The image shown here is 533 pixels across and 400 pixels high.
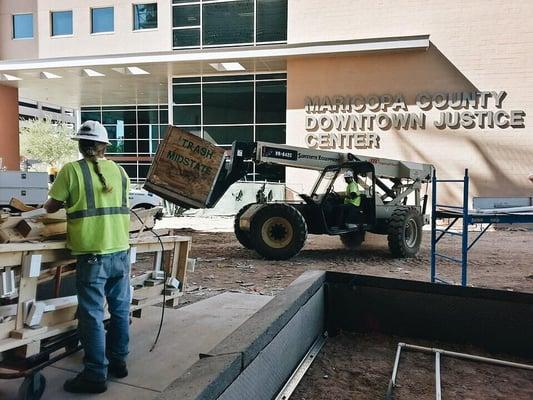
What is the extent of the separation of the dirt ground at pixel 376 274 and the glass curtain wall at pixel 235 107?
935cm

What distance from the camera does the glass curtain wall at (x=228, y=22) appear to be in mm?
23359

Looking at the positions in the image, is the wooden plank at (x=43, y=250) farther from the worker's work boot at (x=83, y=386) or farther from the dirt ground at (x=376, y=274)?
the dirt ground at (x=376, y=274)

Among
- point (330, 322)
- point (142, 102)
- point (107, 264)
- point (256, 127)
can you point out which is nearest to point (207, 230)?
point (256, 127)

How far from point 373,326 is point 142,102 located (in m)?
29.3

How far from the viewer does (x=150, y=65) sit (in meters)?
23.5

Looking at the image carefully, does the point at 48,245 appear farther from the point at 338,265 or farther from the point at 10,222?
the point at 338,265

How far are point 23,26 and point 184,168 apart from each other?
24.5m

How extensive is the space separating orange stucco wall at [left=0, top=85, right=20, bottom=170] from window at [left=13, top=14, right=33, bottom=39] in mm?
3074

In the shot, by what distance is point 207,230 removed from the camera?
1692 cm

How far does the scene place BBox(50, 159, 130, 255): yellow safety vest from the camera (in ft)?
12.2

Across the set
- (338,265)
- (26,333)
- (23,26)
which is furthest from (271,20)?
(26,333)

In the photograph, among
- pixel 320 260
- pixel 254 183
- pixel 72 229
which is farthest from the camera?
pixel 254 183

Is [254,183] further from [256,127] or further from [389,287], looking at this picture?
[389,287]

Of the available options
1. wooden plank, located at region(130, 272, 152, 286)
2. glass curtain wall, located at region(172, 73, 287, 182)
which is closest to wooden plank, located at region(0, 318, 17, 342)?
wooden plank, located at region(130, 272, 152, 286)
